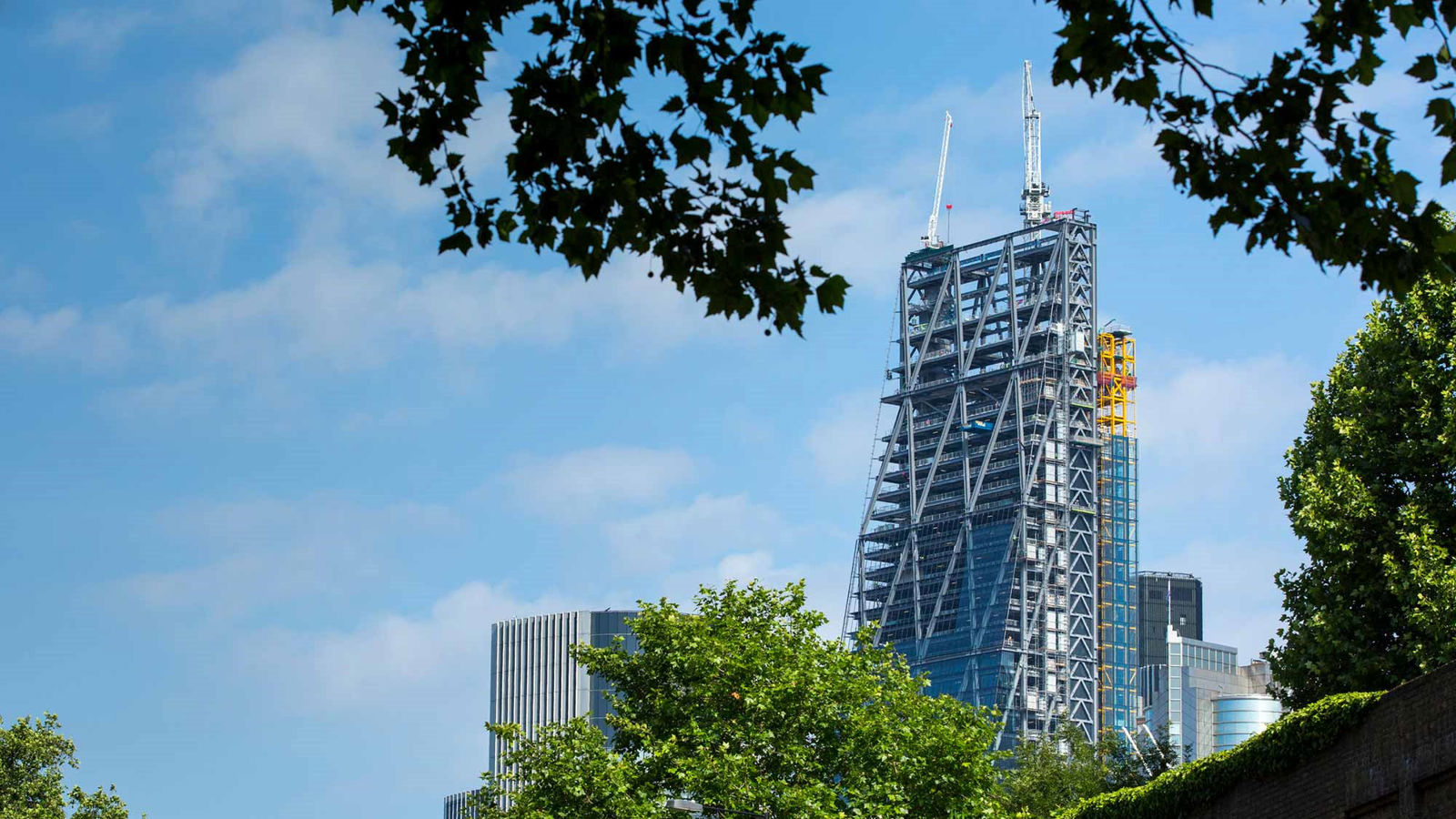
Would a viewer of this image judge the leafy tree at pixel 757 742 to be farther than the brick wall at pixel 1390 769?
Yes

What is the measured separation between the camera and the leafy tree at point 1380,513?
47750 mm

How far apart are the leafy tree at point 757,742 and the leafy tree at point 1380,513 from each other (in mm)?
9537

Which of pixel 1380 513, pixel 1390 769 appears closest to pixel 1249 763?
pixel 1390 769

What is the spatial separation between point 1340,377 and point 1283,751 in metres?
20.2

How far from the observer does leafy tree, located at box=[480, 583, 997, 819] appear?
175 feet

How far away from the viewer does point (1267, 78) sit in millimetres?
16438

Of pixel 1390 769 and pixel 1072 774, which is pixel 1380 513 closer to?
pixel 1390 769

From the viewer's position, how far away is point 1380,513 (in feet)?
163

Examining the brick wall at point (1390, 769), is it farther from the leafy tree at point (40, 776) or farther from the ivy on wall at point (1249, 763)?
the leafy tree at point (40, 776)

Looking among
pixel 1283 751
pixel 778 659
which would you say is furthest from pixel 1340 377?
pixel 1283 751

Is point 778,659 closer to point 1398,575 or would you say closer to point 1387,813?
point 1398,575

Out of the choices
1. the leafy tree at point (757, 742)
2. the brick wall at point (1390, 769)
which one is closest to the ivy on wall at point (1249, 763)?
the brick wall at point (1390, 769)

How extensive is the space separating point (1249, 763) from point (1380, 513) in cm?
1552

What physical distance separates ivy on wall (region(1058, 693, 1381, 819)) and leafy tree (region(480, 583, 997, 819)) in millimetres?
12402
